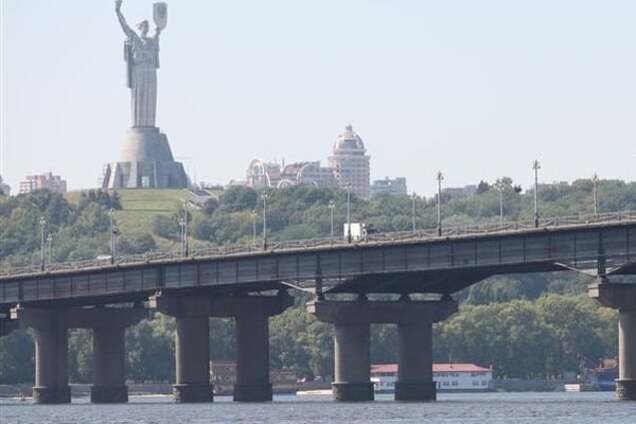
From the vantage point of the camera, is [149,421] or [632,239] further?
[632,239]

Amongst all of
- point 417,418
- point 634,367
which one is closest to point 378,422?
point 417,418

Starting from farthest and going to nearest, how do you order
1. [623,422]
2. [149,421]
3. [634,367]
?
[634,367] → [149,421] → [623,422]

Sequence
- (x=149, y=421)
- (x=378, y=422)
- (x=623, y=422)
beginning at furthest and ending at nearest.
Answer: (x=149, y=421) → (x=378, y=422) → (x=623, y=422)

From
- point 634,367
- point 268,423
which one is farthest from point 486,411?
point 268,423

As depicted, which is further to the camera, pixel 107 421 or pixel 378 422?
pixel 107 421

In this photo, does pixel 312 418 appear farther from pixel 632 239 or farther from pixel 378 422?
pixel 632 239

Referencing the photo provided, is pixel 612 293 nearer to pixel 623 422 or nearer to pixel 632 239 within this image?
pixel 632 239

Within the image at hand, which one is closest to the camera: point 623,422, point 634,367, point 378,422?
point 623,422

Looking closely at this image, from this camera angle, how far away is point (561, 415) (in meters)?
182

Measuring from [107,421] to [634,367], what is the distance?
3863 cm

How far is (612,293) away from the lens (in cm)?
19975

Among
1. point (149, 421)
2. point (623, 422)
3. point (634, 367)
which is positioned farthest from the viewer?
point (634, 367)

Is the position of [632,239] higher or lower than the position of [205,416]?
higher

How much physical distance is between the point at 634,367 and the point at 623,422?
118 feet
